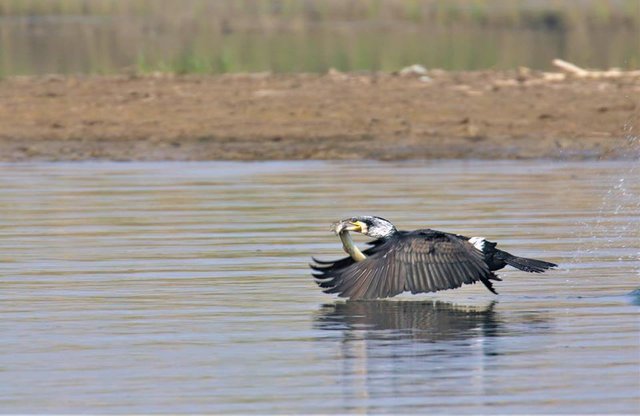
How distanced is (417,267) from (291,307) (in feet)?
2.40

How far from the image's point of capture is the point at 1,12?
3838cm

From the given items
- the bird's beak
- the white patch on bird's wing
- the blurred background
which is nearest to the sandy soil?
the blurred background

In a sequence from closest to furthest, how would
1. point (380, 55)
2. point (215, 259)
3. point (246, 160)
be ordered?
point (215, 259)
point (246, 160)
point (380, 55)

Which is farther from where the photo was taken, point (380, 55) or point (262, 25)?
point (262, 25)

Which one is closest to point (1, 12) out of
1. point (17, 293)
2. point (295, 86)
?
point (295, 86)

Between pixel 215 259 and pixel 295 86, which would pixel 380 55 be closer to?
pixel 295 86

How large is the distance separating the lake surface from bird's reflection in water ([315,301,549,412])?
0.6 inches

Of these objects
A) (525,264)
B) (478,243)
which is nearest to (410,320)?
(478,243)

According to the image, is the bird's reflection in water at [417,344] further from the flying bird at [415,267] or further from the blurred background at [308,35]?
the blurred background at [308,35]

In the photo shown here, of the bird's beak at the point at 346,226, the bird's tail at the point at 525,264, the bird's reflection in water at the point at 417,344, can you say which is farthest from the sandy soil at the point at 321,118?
the bird's reflection in water at the point at 417,344

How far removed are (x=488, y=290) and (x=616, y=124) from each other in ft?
32.8

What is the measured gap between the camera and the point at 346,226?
971cm

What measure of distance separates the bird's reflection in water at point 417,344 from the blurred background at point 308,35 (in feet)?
48.7

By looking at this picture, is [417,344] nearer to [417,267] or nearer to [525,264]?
[417,267]
